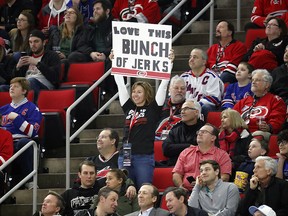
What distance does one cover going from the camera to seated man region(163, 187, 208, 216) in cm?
1289

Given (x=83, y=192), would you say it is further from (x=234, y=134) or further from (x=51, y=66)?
(x=51, y=66)

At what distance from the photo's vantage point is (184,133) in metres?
14.6

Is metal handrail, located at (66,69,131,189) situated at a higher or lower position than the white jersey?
lower

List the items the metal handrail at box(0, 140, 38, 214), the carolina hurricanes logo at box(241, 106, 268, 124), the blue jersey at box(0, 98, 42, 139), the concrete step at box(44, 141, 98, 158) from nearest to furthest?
the carolina hurricanes logo at box(241, 106, 268, 124) → the metal handrail at box(0, 140, 38, 214) → the blue jersey at box(0, 98, 42, 139) → the concrete step at box(44, 141, 98, 158)

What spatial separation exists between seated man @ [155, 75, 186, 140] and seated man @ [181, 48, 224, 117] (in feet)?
1.03

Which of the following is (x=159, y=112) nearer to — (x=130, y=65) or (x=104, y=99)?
(x=130, y=65)

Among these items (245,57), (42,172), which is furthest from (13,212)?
(245,57)

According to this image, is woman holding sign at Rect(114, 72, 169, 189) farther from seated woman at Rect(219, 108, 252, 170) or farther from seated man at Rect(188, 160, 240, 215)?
seated man at Rect(188, 160, 240, 215)

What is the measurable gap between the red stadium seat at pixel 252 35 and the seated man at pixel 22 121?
2.93 metres

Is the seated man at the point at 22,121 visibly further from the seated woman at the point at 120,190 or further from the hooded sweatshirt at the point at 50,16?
the hooded sweatshirt at the point at 50,16

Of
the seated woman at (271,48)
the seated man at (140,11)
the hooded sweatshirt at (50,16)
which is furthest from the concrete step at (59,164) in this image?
the hooded sweatshirt at (50,16)

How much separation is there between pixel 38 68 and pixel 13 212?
2.22 metres

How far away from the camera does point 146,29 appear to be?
14492mm

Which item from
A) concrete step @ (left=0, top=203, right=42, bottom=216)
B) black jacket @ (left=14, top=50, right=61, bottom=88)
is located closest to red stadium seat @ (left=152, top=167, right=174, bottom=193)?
concrete step @ (left=0, top=203, right=42, bottom=216)
